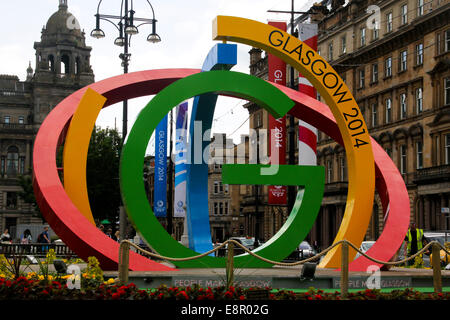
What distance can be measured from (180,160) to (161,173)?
3.93 meters

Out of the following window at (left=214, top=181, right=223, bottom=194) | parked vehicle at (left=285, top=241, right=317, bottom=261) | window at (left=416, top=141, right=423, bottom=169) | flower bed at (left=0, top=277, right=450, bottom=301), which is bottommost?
parked vehicle at (left=285, top=241, right=317, bottom=261)

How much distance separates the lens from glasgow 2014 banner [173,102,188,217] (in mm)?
26438

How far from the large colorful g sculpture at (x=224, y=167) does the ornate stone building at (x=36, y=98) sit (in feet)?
241

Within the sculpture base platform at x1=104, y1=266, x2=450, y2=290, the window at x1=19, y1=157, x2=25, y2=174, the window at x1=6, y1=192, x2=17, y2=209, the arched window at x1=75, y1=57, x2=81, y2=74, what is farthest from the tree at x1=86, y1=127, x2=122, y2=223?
the arched window at x1=75, y1=57, x2=81, y2=74

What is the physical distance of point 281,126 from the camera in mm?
33594

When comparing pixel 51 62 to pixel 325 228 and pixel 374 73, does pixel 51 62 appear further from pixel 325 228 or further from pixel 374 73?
pixel 374 73

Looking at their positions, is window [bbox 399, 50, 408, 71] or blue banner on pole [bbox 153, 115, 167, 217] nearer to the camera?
blue banner on pole [bbox 153, 115, 167, 217]

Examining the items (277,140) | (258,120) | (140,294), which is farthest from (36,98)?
(140,294)

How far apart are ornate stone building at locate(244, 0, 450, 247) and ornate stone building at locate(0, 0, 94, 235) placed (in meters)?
41.0

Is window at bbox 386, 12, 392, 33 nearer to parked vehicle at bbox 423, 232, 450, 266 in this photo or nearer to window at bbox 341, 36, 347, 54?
window at bbox 341, 36, 347, 54

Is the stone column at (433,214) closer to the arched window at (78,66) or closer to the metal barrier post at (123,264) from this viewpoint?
the metal barrier post at (123,264)

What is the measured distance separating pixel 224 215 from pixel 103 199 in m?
53.0

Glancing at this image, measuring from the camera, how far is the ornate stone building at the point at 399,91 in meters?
45.3

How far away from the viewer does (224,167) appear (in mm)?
17219
